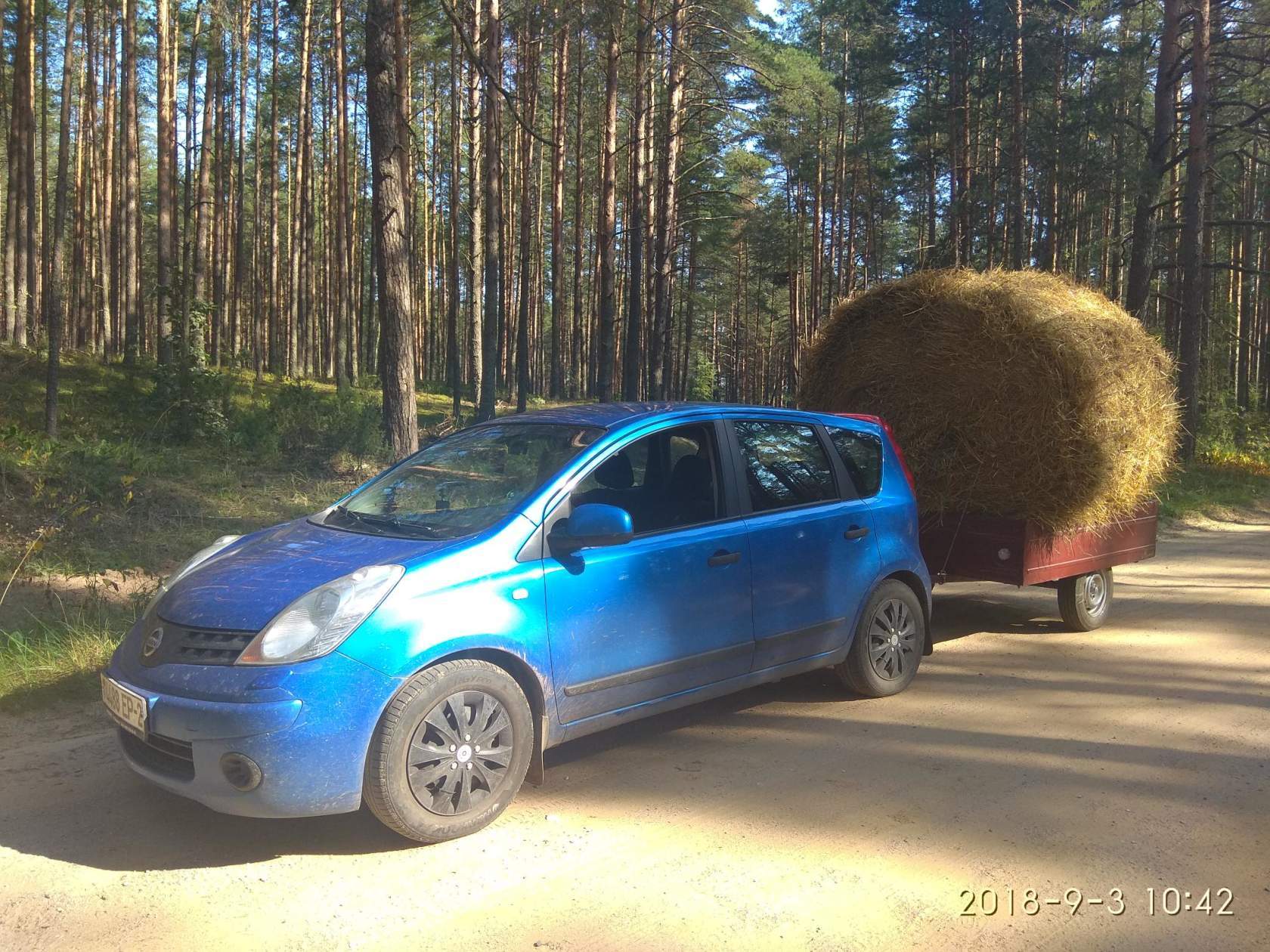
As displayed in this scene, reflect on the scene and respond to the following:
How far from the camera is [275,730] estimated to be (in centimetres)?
350

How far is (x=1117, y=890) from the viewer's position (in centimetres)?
360

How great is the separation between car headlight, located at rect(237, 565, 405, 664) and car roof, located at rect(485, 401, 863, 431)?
4.98 ft

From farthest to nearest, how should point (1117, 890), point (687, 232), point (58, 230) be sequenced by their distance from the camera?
point (687, 232) < point (58, 230) < point (1117, 890)

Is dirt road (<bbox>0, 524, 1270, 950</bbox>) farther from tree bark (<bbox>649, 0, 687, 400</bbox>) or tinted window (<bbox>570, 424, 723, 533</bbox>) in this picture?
tree bark (<bbox>649, 0, 687, 400</bbox>)

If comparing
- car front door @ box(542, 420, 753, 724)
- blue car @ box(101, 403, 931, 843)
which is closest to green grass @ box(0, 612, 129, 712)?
blue car @ box(101, 403, 931, 843)

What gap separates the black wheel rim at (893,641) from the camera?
19.1ft

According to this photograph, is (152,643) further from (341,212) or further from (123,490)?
(341,212)

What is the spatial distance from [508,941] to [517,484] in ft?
6.77

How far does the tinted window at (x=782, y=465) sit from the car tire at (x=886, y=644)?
0.78m

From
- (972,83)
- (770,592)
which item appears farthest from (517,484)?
(972,83)

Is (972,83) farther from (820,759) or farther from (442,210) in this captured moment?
(820,759)

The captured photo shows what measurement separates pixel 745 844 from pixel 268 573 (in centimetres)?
232

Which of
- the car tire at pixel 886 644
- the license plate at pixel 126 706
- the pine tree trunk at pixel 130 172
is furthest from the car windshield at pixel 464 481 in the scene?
the pine tree trunk at pixel 130 172
